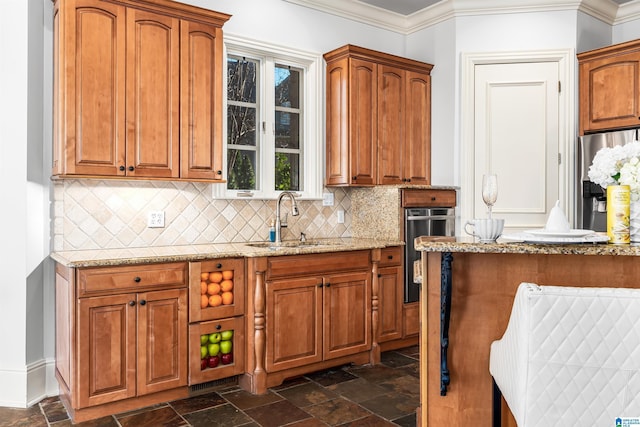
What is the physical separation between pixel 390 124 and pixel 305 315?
1792 mm

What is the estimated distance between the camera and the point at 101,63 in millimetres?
2984

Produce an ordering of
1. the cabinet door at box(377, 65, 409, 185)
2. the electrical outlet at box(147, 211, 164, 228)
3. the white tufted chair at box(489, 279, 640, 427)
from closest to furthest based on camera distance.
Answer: the white tufted chair at box(489, 279, 640, 427) < the electrical outlet at box(147, 211, 164, 228) < the cabinet door at box(377, 65, 409, 185)

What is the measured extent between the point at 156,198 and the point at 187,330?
0.96 meters

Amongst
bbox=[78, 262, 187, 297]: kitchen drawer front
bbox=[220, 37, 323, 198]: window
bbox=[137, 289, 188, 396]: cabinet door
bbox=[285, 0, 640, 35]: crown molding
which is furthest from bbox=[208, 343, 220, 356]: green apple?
bbox=[285, 0, 640, 35]: crown molding

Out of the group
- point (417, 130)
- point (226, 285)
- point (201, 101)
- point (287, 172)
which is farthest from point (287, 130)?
point (226, 285)

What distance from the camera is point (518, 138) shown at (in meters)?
4.32

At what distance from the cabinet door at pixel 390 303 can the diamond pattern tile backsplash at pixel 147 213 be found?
29.6 inches

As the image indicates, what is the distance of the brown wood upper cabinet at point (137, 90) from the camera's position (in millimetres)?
2914

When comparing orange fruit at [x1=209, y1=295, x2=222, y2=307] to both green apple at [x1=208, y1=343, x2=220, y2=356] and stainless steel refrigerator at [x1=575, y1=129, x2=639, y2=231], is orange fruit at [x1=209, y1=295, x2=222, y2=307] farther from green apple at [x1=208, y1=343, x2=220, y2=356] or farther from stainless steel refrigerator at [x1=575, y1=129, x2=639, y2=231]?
stainless steel refrigerator at [x1=575, y1=129, x2=639, y2=231]

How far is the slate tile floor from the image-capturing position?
2789 mm

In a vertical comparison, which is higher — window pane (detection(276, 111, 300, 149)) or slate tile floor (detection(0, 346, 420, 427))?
window pane (detection(276, 111, 300, 149))

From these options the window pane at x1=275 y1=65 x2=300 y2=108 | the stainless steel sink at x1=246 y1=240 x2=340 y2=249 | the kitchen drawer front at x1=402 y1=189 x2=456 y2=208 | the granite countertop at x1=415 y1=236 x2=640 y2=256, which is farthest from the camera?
the window pane at x1=275 y1=65 x2=300 y2=108

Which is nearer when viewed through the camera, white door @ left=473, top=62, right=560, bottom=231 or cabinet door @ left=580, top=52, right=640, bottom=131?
cabinet door @ left=580, top=52, right=640, bottom=131

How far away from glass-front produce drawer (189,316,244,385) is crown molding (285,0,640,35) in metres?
2.59
